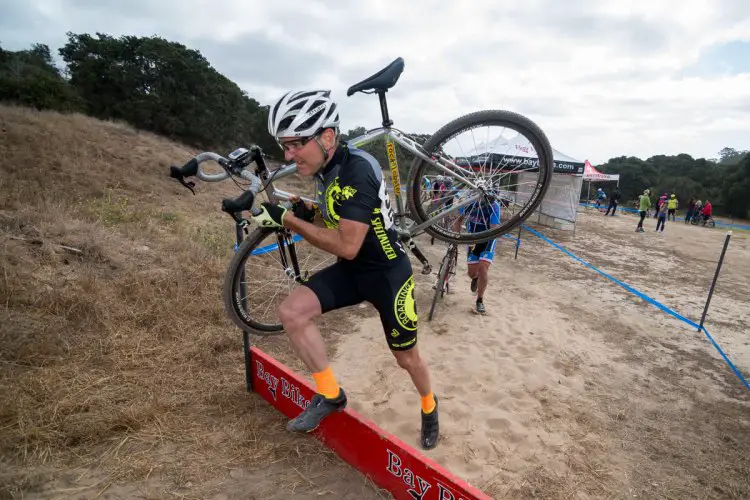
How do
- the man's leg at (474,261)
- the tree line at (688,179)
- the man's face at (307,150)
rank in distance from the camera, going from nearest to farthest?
1. the man's face at (307,150)
2. the man's leg at (474,261)
3. the tree line at (688,179)

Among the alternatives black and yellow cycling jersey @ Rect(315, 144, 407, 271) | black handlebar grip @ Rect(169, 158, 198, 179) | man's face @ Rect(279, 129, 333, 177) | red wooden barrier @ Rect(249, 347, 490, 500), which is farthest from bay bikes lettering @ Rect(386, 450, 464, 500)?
black handlebar grip @ Rect(169, 158, 198, 179)

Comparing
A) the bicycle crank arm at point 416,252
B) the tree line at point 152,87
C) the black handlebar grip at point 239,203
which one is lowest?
the bicycle crank arm at point 416,252

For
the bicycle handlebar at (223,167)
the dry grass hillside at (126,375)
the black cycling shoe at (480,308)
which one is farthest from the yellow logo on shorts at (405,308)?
the black cycling shoe at (480,308)

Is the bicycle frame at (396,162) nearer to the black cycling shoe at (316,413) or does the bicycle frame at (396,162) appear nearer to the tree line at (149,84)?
the black cycling shoe at (316,413)

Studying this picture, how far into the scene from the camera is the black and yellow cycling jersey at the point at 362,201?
237 centimetres

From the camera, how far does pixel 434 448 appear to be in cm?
320

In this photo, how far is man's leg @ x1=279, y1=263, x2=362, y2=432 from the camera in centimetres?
259

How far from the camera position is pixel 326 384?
2.70 m

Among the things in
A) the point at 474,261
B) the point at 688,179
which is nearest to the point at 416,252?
the point at 474,261

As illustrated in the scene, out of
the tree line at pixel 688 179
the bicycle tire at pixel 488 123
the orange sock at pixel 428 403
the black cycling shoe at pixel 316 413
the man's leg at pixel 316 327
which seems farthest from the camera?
the tree line at pixel 688 179

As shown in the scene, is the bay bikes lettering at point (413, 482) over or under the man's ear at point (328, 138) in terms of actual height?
under

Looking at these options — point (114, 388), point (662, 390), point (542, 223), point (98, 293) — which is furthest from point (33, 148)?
point (542, 223)

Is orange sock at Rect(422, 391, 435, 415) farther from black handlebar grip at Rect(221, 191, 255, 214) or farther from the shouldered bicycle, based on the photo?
black handlebar grip at Rect(221, 191, 255, 214)

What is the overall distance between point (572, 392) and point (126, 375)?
439 cm
